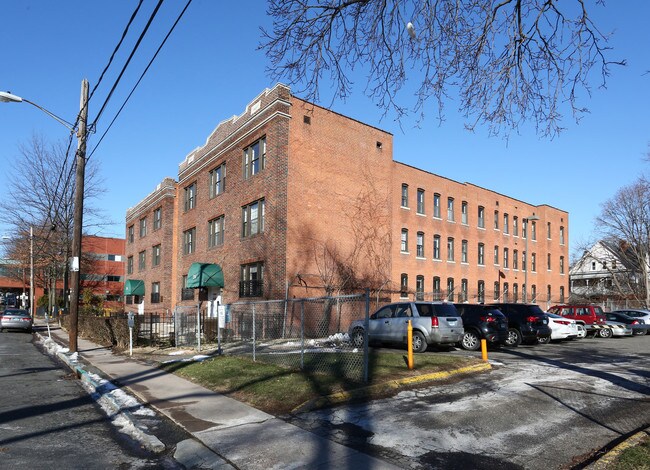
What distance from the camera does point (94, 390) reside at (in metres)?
11.6

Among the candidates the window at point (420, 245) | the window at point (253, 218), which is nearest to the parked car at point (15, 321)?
the window at point (253, 218)

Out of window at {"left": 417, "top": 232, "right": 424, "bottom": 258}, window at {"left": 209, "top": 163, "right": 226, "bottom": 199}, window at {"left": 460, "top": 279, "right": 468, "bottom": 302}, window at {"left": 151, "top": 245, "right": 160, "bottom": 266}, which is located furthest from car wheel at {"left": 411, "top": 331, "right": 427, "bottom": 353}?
window at {"left": 151, "top": 245, "right": 160, "bottom": 266}

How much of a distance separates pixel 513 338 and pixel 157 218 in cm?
2931

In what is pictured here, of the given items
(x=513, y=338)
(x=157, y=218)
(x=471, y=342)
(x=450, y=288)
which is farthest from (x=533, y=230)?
(x=157, y=218)

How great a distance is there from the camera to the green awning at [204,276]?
26.2 metres

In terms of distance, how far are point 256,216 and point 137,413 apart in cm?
1721

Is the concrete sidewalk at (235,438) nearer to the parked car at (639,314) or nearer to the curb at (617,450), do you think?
the curb at (617,450)

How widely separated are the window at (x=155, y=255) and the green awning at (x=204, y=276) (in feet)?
46.6

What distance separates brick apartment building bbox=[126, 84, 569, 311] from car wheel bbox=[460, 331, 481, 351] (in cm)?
816

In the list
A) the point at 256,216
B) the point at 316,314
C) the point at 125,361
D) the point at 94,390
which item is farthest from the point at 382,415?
the point at 256,216

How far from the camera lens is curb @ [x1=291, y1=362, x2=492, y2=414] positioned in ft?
29.9

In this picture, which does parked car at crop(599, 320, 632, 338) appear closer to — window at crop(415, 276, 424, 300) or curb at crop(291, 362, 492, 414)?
window at crop(415, 276, 424, 300)

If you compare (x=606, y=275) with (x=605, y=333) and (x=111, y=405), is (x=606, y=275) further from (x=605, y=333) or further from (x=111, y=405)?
(x=111, y=405)

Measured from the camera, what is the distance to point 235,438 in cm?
739
